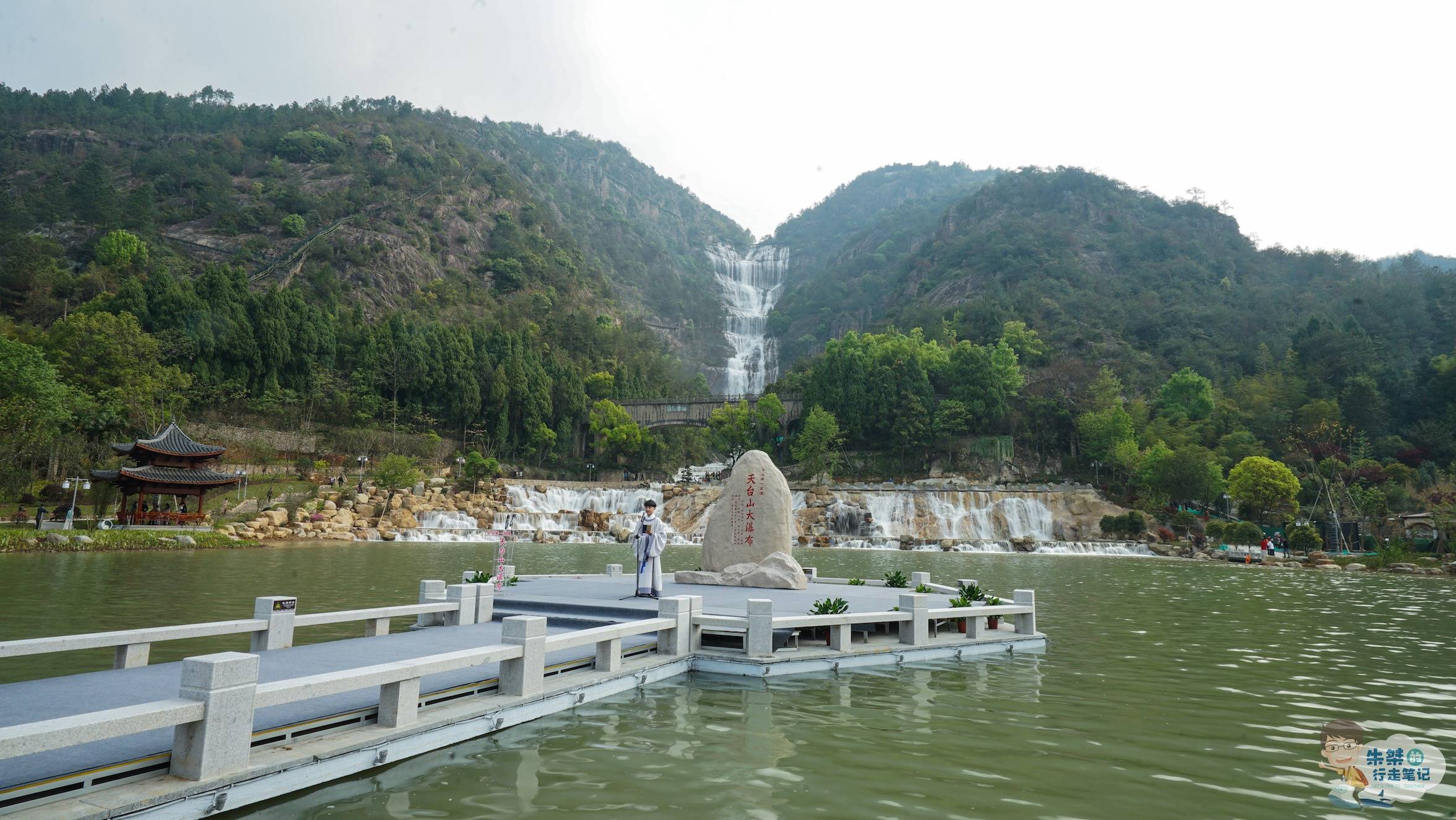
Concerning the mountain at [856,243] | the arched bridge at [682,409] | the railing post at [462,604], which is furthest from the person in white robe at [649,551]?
the mountain at [856,243]

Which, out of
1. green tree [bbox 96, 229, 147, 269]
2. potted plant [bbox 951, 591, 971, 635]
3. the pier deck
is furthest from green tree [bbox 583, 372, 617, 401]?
potted plant [bbox 951, 591, 971, 635]

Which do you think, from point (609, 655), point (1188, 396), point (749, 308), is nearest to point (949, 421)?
point (1188, 396)

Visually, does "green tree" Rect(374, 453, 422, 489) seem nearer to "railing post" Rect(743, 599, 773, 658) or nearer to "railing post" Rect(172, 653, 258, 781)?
"railing post" Rect(743, 599, 773, 658)

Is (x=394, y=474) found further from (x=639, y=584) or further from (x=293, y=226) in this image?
(x=293, y=226)

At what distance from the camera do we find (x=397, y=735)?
5594mm

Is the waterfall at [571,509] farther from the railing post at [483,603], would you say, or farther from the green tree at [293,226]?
the green tree at [293,226]

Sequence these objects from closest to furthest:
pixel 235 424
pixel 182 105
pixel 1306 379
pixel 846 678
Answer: pixel 846 678 → pixel 235 424 → pixel 1306 379 → pixel 182 105

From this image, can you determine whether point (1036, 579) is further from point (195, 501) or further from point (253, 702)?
point (195, 501)

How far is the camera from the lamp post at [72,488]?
30094 mm

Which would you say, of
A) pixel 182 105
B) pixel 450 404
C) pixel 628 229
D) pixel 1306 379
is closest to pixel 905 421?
pixel 1306 379

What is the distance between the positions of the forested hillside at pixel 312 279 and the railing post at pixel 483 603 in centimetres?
3201

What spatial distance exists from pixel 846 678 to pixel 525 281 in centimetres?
8858

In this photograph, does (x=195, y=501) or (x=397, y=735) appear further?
(x=195, y=501)

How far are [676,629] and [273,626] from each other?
4.39 meters
